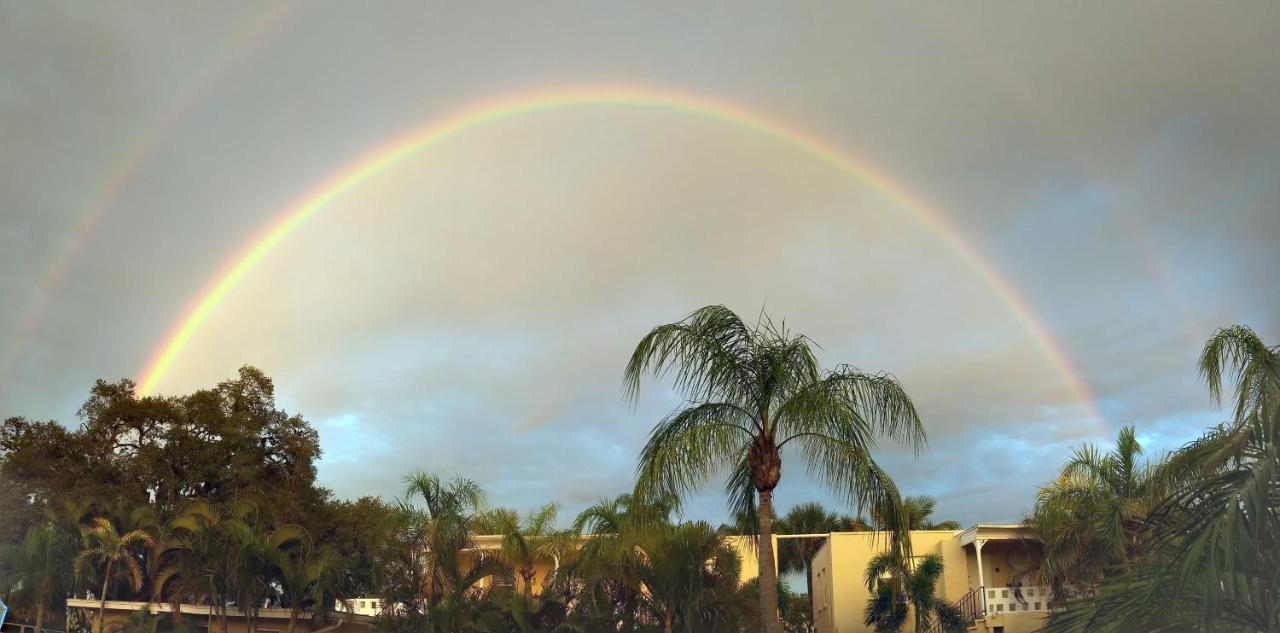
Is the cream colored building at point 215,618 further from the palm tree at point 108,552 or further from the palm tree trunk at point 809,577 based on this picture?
the palm tree trunk at point 809,577

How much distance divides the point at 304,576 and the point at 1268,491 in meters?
27.4

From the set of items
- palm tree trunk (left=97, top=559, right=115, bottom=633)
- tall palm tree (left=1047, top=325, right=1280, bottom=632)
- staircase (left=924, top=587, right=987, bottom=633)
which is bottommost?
staircase (left=924, top=587, right=987, bottom=633)

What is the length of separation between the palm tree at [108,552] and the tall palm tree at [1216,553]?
3280 cm

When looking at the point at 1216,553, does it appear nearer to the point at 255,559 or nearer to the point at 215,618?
the point at 255,559

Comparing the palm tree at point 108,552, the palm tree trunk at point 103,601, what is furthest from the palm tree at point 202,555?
the palm tree trunk at point 103,601

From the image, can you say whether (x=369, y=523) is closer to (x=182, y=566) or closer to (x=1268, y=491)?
(x=182, y=566)

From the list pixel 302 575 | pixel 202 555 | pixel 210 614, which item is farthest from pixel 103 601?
pixel 302 575

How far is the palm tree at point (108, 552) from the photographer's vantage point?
102 ft

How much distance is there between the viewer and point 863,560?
37.7m

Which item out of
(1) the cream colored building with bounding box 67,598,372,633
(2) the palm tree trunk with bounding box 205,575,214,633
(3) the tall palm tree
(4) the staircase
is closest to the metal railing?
(1) the cream colored building with bounding box 67,598,372,633

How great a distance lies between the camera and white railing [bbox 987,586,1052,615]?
30875mm

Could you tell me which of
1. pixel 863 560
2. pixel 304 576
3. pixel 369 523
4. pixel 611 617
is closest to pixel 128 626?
pixel 304 576

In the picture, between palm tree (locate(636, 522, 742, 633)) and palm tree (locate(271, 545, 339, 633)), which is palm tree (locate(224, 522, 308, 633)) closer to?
palm tree (locate(271, 545, 339, 633))

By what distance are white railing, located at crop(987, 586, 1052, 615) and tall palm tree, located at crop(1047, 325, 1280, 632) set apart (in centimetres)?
2727
